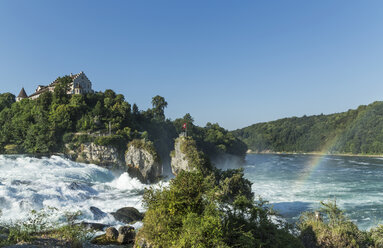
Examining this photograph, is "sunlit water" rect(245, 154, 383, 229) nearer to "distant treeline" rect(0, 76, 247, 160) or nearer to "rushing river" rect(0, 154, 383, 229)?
"rushing river" rect(0, 154, 383, 229)

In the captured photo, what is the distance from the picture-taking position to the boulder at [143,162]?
135 feet

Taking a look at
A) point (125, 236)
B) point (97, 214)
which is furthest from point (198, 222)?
point (97, 214)

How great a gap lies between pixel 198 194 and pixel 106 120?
48205mm

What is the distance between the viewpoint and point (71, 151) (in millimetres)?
46469

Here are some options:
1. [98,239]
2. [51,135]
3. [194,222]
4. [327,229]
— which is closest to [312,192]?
[327,229]

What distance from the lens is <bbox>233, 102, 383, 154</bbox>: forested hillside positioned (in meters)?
122

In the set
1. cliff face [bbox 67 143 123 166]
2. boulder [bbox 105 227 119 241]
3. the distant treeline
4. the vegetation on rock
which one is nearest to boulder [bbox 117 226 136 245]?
boulder [bbox 105 227 119 241]

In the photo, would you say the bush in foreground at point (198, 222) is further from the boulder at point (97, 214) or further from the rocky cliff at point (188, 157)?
the rocky cliff at point (188, 157)

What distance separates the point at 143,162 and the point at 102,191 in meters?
12.1

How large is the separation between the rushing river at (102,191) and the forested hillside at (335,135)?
85644mm

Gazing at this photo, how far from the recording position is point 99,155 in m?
45.5

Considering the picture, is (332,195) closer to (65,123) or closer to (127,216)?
(127,216)

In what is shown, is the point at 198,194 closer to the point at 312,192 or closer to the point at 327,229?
the point at 327,229

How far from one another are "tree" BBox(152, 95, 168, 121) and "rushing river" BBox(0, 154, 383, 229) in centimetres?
4012
